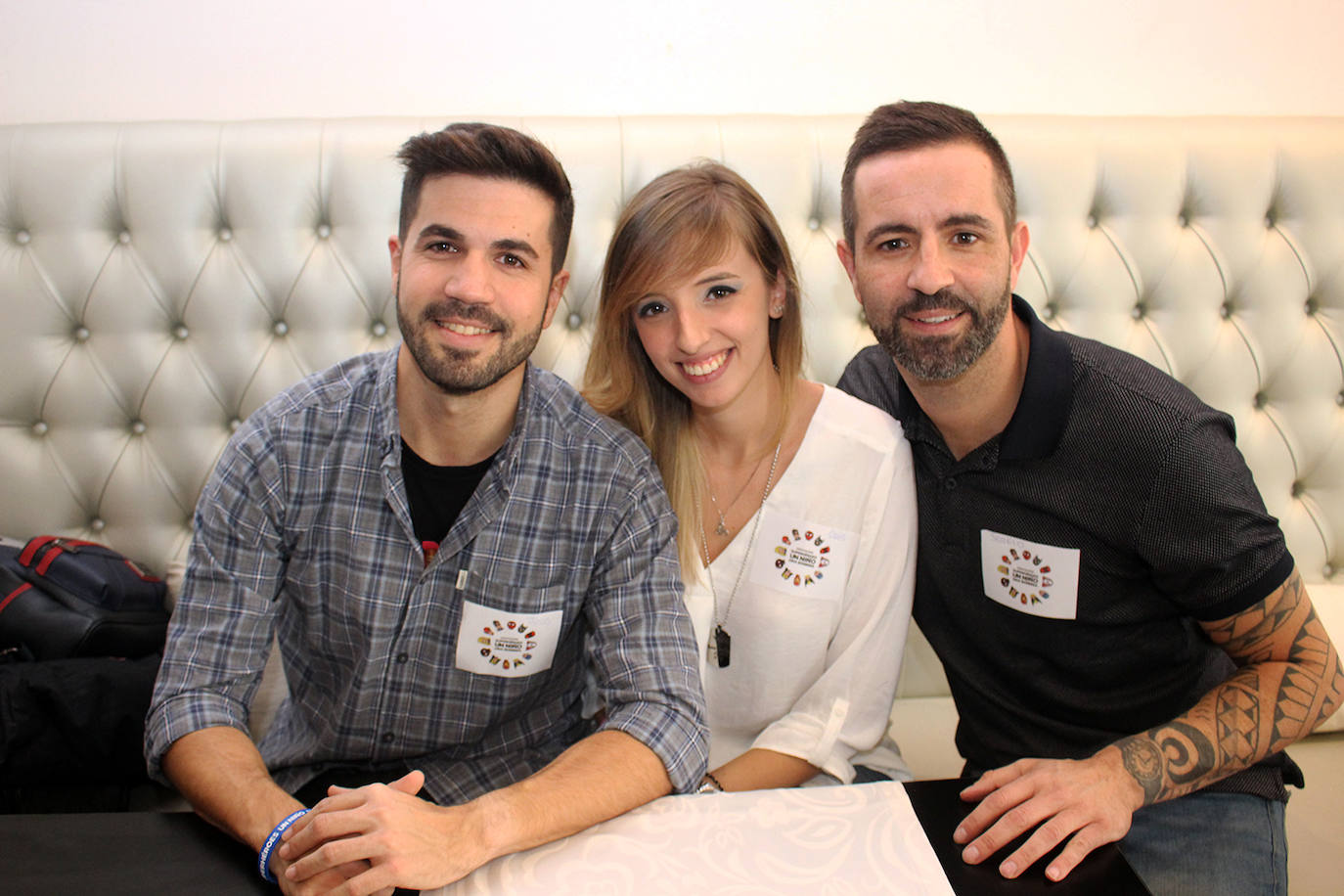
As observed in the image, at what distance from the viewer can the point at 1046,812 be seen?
3.38 feet

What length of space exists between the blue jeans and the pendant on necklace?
0.64 meters

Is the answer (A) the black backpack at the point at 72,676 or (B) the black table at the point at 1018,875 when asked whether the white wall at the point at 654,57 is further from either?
(B) the black table at the point at 1018,875

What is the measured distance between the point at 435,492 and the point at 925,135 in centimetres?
93

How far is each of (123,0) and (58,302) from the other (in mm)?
704

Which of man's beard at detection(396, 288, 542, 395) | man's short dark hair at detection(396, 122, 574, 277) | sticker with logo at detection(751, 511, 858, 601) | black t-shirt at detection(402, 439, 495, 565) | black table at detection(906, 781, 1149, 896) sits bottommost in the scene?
black table at detection(906, 781, 1149, 896)

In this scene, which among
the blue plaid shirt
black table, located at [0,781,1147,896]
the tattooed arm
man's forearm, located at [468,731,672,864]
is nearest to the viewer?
black table, located at [0,781,1147,896]

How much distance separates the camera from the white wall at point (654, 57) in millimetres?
2068

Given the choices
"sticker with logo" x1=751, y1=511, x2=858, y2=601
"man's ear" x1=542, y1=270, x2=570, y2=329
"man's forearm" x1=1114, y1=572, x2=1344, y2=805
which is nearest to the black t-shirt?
"man's ear" x1=542, y1=270, x2=570, y2=329

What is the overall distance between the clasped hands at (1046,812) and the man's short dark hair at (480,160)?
100cm

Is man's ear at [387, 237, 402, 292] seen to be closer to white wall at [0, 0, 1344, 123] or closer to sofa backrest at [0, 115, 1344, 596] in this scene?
sofa backrest at [0, 115, 1344, 596]

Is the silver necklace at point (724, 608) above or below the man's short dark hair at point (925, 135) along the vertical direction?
below

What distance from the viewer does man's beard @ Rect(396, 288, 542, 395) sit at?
4.46ft

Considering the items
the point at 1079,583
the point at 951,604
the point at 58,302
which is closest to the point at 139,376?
the point at 58,302

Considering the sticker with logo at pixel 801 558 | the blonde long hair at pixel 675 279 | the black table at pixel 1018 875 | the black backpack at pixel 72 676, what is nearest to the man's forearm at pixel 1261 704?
the black table at pixel 1018 875
